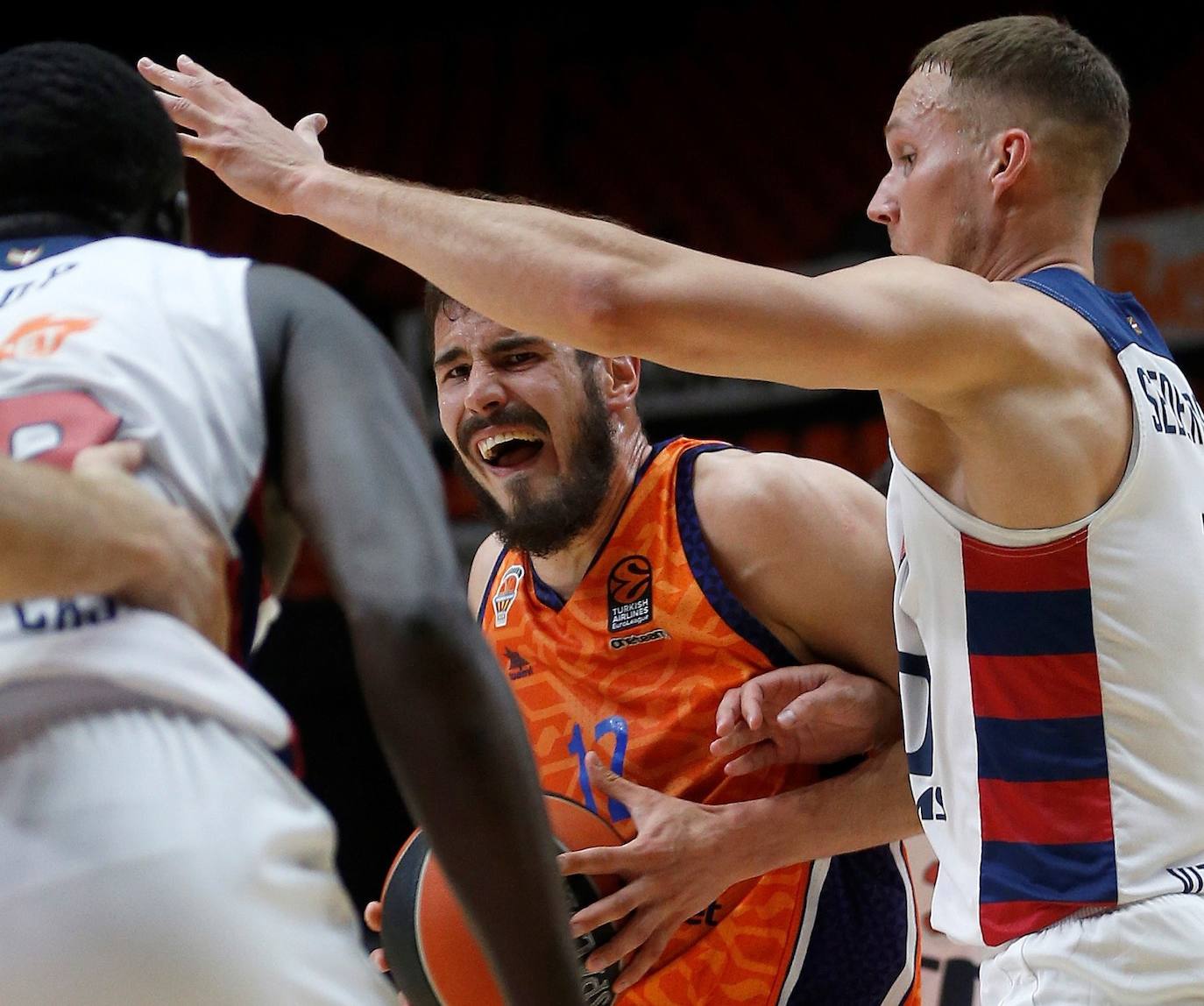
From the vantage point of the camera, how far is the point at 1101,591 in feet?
7.80

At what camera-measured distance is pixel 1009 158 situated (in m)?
2.74

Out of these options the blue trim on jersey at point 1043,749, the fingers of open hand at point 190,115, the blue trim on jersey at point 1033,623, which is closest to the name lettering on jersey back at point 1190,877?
the blue trim on jersey at point 1043,749

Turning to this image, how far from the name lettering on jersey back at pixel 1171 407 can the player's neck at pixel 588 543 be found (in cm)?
117

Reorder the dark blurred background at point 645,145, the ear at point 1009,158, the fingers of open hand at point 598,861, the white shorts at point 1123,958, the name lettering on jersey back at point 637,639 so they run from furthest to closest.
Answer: the dark blurred background at point 645,145 < the name lettering on jersey back at point 637,639 < the ear at point 1009,158 < the fingers of open hand at point 598,861 < the white shorts at point 1123,958

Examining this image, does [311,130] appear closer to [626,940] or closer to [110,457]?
[110,457]

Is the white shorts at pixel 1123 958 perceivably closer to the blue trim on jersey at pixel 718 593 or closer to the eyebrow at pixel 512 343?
the blue trim on jersey at pixel 718 593

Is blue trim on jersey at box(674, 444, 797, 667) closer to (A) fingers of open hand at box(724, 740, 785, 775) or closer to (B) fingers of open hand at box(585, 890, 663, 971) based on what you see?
(A) fingers of open hand at box(724, 740, 785, 775)

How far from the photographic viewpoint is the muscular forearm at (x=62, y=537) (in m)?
1.39

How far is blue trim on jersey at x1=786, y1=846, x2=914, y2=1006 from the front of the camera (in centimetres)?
304

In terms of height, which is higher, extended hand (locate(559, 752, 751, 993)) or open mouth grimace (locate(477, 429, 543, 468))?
open mouth grimace (locate(477, 429, 543, 468))

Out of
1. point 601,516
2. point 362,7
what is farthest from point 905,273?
point 362,7

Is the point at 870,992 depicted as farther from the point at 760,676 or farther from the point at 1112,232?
the point at 1112,232

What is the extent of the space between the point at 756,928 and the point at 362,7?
12577mm

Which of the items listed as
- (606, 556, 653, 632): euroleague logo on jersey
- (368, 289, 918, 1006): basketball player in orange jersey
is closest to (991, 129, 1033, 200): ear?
(368, 289, 918, 1006): basketball player in orange jersey
